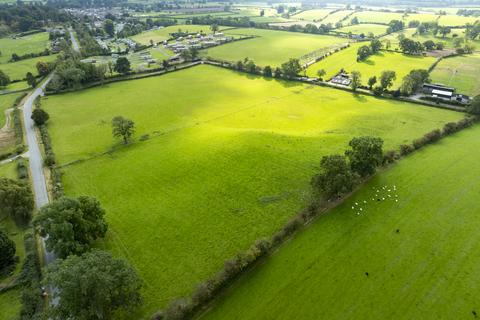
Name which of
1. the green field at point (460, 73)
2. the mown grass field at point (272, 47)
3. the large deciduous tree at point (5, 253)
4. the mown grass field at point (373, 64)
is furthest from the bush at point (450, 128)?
the large deciduous tree at point (5, 253)

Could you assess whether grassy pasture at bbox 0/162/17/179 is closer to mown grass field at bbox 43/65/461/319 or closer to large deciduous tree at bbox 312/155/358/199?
mown grass field at bbox 43/65/461/319

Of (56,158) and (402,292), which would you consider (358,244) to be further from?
(56,158)

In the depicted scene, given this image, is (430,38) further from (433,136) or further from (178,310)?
(178,310)

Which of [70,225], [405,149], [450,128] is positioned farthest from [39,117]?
[450,128]

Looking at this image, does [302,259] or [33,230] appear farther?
[33,230]

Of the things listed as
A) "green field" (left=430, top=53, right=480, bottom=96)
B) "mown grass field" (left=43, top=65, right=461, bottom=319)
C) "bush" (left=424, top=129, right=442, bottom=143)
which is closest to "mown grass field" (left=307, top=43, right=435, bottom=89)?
"green field" (left=430, top=53, right=480, bottom=96)

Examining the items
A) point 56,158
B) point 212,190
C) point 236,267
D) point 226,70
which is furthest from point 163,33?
point 236,267

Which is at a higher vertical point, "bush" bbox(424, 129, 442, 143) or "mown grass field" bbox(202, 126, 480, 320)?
"bush" bbox(424, 129, 442, 143)
